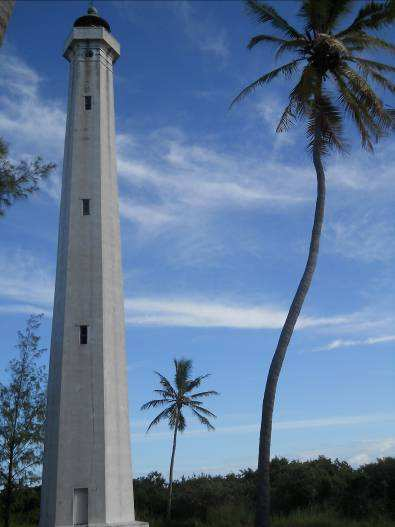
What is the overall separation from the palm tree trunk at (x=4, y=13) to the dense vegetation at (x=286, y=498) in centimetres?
2248

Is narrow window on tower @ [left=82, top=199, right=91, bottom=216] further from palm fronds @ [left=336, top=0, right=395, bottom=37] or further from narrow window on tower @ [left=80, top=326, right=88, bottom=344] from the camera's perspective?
palm fronds @ [left=336, top=0, right=395, bottom=37]

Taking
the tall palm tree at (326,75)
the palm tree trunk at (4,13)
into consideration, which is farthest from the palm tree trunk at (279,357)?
the palm tree trunk at (4,13)

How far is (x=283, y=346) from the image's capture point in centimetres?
1895

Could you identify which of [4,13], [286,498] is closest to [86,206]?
[4,13]

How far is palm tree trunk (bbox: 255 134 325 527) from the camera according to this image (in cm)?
1711

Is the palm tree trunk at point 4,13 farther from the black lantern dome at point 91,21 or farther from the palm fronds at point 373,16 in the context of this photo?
the black lantern dome at point 91,21

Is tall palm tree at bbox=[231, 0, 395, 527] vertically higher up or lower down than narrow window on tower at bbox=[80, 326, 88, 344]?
higher up

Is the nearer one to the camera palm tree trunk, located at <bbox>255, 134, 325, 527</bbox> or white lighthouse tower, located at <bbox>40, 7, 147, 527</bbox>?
palm tree trunk, located at <bbox>255, 134, 325, 527</bbox>

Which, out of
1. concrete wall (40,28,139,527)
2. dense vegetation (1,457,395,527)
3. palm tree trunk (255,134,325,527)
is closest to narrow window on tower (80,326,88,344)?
concrete wall (40,28,139,527)

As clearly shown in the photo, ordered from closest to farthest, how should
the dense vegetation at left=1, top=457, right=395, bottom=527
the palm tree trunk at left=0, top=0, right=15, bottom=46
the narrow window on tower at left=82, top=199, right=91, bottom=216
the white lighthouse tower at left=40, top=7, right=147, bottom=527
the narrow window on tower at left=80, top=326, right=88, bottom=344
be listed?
the palm tree trunk at left=0, top=0, right=15, bottom=46, the white lighthouse tower at left=40, top=7, right=147, bottom=527, the narrow window on tower at left=80, top=326, right=88, bottom=344, the narrow window on tower at left=82, top=199, right=91, bottom=216, the dense vegetation at left=1, top=457, right=395, bottom=527

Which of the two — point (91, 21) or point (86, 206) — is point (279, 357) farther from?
point (91, 21)

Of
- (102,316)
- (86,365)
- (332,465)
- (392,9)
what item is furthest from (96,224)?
(332,465)

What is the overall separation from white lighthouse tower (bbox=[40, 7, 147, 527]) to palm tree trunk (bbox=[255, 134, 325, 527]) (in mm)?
6096

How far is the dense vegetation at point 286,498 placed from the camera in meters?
26.9
